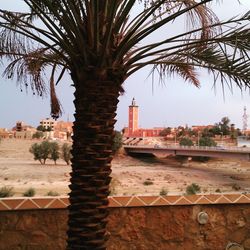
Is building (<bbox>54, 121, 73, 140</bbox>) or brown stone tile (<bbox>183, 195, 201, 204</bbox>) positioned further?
building (<bbox>54, 121, 73, 140</bbox>)

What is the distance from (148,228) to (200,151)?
5440 centimetres

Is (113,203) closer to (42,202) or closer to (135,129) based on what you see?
(42,202)

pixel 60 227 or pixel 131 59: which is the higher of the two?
pixel 131 59

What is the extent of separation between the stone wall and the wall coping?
0.17 feet

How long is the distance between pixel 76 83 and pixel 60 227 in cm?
177

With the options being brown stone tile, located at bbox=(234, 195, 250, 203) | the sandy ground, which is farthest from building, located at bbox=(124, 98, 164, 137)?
brown stone tile, located at bbox=(234, 195, 250, 203)

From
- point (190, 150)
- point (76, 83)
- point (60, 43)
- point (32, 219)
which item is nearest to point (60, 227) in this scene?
point (32, 219)

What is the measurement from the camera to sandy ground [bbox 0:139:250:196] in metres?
34.7

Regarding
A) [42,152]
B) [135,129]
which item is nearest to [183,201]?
[42,152]

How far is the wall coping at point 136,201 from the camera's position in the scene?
4668 millimetres

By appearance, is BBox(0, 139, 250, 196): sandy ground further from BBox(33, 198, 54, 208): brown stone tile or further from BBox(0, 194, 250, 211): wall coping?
BBox(33, 198, 54, 208): brown stone tile

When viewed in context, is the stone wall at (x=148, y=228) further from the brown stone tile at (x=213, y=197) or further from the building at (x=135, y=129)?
the building at (x=135, y=129)

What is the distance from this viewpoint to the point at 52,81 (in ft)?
19.5

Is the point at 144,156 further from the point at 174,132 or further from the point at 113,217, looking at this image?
the point at 113,217
